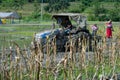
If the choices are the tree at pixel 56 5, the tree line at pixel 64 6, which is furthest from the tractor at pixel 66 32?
the tree at pixel 56 5

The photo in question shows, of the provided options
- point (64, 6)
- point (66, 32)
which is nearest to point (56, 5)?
point (64, 6)

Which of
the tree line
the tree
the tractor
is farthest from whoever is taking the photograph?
the tree

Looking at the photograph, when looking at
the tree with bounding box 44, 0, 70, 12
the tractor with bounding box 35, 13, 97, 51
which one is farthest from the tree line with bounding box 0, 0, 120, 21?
the tractor with bounding box 35, 13, 97, 51

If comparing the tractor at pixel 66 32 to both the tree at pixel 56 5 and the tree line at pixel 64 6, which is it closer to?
the tree line at pixel 64 6

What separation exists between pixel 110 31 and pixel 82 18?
4.65 meters

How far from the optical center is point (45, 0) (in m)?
82.8

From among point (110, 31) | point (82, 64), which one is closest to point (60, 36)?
point (110, 31)

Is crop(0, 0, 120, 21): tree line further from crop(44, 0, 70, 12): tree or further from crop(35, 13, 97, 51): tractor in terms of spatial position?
crop(35, 13, 97, 51): tractor

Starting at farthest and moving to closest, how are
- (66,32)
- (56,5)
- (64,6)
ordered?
(64,6), (56,5), (66,32)

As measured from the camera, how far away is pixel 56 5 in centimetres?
7375

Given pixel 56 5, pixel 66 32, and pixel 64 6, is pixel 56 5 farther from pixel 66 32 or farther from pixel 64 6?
pixel 66 32

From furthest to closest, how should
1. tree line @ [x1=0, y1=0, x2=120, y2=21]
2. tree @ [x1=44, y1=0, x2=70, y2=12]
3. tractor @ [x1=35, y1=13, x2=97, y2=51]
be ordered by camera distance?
tree @ [x1=44, y1=0, x2=70, y2=12] → tree line @ [x1=0, y1=0, x2=120, y2=21] → tractor @ [x1=35, y1=13, x2=97, y2=51]

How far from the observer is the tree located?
72688 mm

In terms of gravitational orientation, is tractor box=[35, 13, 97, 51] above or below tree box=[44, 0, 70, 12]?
above
